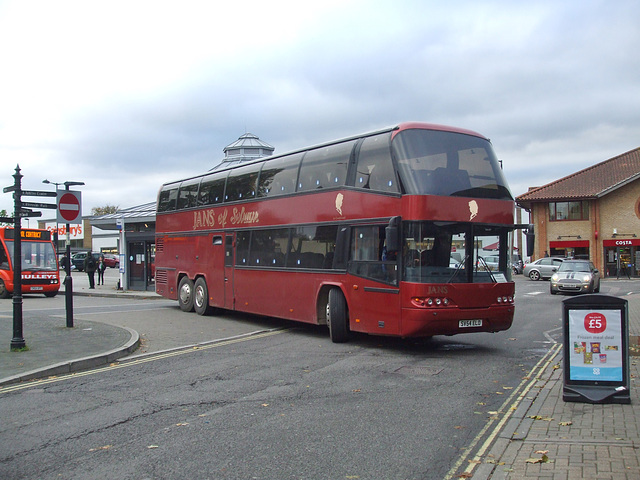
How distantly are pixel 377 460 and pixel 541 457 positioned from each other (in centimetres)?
135

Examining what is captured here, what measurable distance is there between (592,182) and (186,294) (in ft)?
133

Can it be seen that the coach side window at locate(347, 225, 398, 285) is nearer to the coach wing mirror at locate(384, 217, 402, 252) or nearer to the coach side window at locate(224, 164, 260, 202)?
the coach wing mirror at locate(384, 217, 402, 252)

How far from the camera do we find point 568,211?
48.5 m

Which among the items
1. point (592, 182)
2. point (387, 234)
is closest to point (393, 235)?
point (387, 234)

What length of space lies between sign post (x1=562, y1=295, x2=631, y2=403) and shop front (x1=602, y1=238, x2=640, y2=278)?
42.3 meters

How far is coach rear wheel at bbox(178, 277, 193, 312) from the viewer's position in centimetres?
1883

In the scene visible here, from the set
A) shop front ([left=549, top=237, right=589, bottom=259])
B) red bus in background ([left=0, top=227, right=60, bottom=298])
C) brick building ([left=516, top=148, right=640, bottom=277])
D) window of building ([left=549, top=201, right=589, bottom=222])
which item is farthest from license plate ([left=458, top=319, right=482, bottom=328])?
window of building ([left=549, top=201, right=589, bottom=222])

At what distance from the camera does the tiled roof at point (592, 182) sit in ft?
155

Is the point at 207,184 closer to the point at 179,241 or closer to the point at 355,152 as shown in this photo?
the point at 179,241

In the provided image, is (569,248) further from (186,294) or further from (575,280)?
(186,294)

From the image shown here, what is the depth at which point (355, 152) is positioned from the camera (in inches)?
470

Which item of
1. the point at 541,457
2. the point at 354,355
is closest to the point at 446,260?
the point at 354,355

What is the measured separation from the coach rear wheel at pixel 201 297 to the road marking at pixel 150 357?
11.9 feet

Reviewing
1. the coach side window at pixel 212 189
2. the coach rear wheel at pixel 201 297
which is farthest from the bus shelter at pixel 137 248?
the coach side window at pixel 212 189
